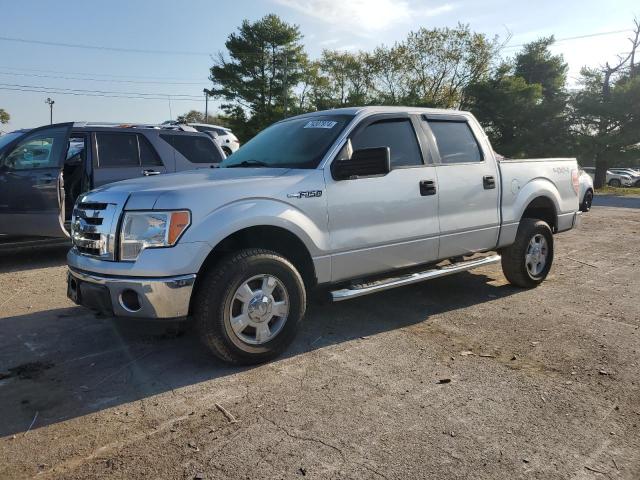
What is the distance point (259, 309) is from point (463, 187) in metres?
2.50

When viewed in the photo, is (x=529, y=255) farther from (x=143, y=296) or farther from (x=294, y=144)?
(x=143, y=296)

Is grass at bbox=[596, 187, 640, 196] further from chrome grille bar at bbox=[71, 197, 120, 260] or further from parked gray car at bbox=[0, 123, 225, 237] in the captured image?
chrome grille bar at bbox=[71, 197, 120, 260]

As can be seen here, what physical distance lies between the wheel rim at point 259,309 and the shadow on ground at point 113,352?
0.32m

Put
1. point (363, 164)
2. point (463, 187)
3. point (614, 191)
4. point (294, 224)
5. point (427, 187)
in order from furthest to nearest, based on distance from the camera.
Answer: point (614, 191) → point (463, 187) → point (427, 187) → point (363, 164) → point (294, 224)

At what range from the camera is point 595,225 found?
473 inches

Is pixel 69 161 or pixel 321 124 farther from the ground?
pixel 321 124

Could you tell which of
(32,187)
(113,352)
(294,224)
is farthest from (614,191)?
(113,352)

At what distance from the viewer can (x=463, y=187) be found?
16.7ft

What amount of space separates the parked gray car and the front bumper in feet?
13.2

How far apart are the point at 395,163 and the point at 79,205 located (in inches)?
104

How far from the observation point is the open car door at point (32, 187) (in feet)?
22.5

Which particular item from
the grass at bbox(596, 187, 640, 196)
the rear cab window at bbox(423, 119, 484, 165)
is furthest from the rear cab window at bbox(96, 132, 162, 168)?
the grass at bbox(596, 187, 640, 196)

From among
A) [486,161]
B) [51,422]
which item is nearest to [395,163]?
[486,161]

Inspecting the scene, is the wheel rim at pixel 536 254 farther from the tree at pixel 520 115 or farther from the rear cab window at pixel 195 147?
the tree at pixel 520 115
